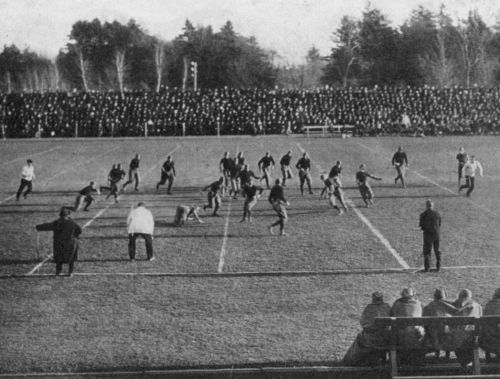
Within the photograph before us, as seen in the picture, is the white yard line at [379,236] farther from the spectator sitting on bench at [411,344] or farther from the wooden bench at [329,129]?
the wooden bench at [329,129]

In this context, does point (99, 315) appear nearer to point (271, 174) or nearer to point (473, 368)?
point (473, 368)

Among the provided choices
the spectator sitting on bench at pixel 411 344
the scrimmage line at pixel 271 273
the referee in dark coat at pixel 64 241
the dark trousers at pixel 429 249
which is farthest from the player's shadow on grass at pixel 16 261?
the spectator sitting on bench at pixel 411 344

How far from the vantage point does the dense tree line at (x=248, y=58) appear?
85.8m

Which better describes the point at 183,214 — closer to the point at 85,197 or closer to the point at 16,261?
the point at 85,197

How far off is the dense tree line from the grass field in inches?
2212

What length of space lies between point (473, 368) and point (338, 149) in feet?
126

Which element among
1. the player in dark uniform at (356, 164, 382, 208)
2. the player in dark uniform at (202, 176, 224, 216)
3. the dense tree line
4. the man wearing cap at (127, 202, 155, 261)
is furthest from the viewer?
the dense tree line

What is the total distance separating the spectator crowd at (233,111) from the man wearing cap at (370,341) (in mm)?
48341

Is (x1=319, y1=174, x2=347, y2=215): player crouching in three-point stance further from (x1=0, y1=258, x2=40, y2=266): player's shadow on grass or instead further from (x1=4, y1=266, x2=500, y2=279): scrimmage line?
(x1=0, y1=258, x2=40, y2=266): player's shadow on grass

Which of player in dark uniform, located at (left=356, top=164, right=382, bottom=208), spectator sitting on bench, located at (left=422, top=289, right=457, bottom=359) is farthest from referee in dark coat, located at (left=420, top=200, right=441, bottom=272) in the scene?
player in dark uniform, located at (left=356, top=164, right=382, bottom=208)

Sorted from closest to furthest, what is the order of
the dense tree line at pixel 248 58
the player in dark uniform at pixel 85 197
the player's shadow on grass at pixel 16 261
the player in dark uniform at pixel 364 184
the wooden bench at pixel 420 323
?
the wooden bench at pixel 420 323
the player's shadow on grass at pixel 16 261
the player in dark uniform at pixel 85 197
the player in dark uniform at pixel 364 184
the dense tree line at pixel 248 58

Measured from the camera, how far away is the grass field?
38.0ft

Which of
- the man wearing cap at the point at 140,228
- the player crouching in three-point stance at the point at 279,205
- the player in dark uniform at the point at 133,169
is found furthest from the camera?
the player in dark uniform at the point at 133,169

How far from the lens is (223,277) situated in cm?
Result: 1627
